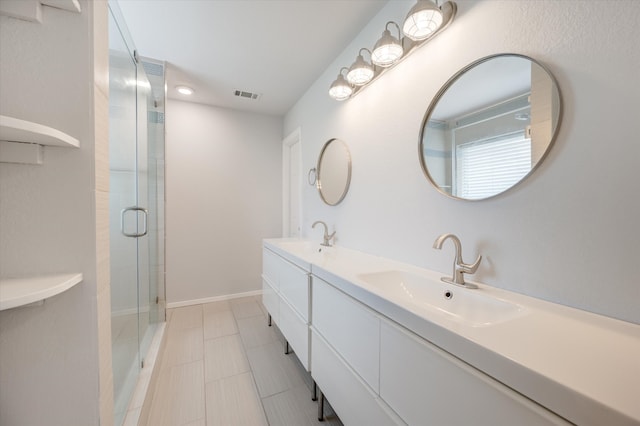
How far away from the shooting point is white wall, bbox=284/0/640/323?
69 cm

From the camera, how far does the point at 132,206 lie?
164 cm

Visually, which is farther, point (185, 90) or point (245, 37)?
point (185, 90)

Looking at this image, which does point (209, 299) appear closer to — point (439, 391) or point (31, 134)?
point (31, 134)

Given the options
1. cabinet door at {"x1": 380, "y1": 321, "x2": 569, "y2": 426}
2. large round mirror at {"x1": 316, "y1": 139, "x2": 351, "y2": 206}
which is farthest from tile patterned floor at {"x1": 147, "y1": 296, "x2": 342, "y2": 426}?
large round mirror at {"x1": 316, "y1": 139, "x2": 351, "y2": 206}

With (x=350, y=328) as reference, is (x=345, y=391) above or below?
below

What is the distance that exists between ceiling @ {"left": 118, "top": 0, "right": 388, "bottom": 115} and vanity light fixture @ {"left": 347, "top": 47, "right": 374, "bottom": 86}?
33 cm

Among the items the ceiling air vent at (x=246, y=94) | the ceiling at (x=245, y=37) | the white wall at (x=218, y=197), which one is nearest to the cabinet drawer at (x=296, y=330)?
the white wall at (x=218, y=197)

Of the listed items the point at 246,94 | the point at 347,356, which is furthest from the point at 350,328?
the point at 246,94

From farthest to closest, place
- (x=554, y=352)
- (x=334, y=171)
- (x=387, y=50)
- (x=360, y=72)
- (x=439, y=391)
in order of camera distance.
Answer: (x=334, y=171), (x=360, y=72), (x=387, y=50), (x=439, y=391), (x=554, y=352)

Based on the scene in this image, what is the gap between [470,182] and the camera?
109cm

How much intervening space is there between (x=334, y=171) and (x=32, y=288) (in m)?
1.85

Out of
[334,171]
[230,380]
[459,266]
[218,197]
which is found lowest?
[230,380]

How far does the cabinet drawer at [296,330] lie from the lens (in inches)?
59.8

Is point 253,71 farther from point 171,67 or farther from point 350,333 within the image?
point 350,333
